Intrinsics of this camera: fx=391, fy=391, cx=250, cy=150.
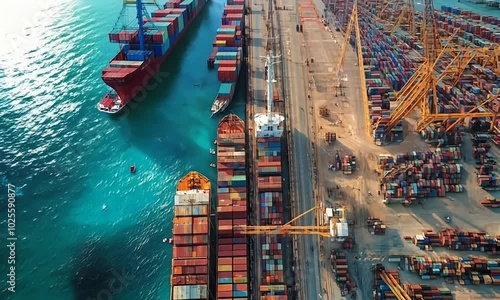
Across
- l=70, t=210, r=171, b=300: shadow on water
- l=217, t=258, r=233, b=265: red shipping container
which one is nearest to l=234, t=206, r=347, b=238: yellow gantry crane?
l=217, t=258, r=233, b=265: red shipping container

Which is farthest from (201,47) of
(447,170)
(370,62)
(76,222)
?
(447,170)

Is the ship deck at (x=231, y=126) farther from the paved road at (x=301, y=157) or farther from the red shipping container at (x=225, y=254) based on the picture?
the red shipping container at (x=225, y=254)

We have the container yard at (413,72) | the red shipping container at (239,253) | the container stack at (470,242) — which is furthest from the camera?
the container yard at (413,72)

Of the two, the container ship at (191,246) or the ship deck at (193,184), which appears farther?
the ship deck at (193,184)

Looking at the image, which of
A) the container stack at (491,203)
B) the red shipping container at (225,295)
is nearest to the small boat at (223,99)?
the red shipping container at (225,295)

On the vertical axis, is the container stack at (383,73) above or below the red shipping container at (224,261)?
above
